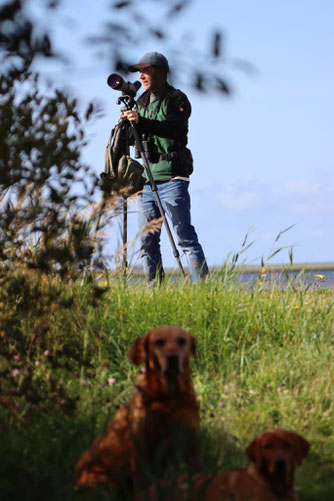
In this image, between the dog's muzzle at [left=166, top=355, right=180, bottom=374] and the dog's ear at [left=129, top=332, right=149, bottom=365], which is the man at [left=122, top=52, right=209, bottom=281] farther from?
the dog's muzzle at [left=166, top=355, right=180, bottom=374]

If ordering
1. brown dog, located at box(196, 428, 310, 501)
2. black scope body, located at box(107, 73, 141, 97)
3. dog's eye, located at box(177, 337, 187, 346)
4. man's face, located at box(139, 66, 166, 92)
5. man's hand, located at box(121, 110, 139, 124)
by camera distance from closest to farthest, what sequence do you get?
1. brown dog, located at box(196, 428, 310, 501)
2. dog's eye, located at box(177, 337, 187, 346)
3. black scope body, located at box(107, 73, 141, 97)
4. man's hand, located at box(121, 110, 139, 124)
5. man's face, located at box(139, 66, 166, 92)

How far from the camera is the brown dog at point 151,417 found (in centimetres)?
287

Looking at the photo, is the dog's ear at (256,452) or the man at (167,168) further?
the man at (167,168)

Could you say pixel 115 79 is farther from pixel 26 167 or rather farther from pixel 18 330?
pixel 26 167

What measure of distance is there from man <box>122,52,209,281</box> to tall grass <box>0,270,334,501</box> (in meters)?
1.17

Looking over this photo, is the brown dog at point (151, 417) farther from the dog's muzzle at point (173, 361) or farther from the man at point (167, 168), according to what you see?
the man at point (167, 168)

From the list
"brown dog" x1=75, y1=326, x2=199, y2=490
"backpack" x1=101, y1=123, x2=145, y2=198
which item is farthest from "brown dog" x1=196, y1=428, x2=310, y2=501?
"backpack" x1=101, y1=123, x2=145, y2=198

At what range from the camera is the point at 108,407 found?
412 centimetres

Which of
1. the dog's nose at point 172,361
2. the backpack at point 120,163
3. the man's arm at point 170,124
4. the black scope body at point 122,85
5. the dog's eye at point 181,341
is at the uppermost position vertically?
the black scope body at point 122,85

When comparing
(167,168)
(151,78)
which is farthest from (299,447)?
(151,78)

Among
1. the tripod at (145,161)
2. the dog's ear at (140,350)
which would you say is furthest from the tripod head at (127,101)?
the dog's ear at (140,350)

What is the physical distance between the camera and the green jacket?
771 centimetres

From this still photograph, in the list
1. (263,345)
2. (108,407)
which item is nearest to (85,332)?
(108,407)

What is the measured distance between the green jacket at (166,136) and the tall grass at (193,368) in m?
1.86
